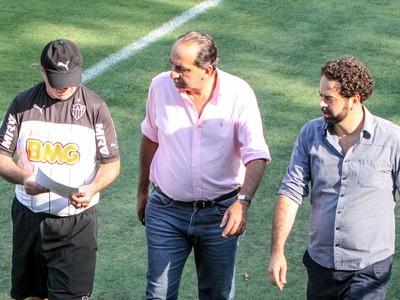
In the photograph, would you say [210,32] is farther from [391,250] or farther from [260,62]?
[391,250]

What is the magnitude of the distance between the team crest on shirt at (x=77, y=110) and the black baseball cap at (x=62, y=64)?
16 cm

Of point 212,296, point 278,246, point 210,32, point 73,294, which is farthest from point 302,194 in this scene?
point 210,32

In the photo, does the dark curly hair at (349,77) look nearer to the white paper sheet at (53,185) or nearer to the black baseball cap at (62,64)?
the black baseball cap at (62,64)

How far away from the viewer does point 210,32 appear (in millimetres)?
12258

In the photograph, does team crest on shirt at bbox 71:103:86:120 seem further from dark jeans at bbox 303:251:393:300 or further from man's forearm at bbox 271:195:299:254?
dark jeans at bbox 303:251:393:300

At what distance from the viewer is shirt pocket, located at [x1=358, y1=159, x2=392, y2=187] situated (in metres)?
5.79

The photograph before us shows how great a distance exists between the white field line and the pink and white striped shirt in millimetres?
4669

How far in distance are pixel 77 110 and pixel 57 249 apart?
89cm

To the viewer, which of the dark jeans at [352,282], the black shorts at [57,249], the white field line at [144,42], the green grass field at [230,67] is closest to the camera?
the dark jeans at [352,282]

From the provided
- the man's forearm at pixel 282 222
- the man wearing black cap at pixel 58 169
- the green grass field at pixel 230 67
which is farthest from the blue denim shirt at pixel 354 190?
the green grass field at pixel 230 67

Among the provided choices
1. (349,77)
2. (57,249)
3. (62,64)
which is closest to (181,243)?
(57,249)

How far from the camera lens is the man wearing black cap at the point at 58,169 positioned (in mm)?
6352

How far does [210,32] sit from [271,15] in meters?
0.92

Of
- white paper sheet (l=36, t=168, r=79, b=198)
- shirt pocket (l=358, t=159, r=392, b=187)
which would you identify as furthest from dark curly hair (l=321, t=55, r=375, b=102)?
white paper sheet (l=36, t=168, r=79, b=198)
